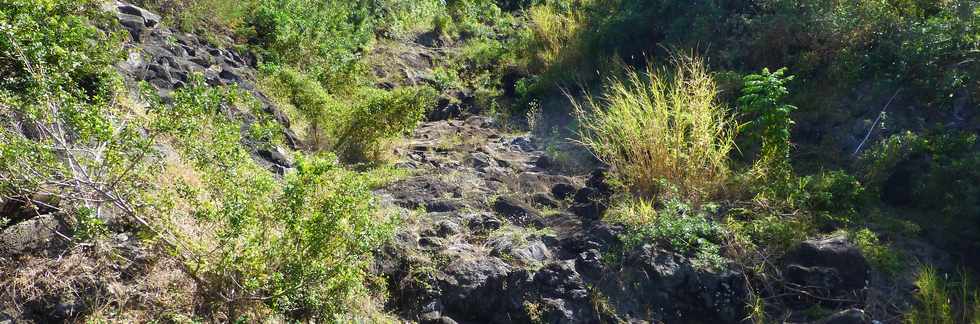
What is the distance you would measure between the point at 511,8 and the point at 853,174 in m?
10.5

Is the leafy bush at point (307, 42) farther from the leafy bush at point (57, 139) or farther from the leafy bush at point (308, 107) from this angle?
the leafy bush at point (57, 139)

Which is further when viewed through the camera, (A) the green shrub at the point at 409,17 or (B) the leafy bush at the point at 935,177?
(A) the green shrub at the point at 409,17

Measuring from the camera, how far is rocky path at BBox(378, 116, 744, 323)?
5.56 m

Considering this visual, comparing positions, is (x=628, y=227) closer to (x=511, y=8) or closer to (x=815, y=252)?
(x=815, y=252)

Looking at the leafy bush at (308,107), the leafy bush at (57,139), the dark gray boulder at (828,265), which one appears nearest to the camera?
the leafy bush at (57,139)

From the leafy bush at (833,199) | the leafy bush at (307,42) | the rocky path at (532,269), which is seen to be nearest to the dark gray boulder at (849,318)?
the rocky path at (532,269)

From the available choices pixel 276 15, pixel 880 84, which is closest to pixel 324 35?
pixel 276 15

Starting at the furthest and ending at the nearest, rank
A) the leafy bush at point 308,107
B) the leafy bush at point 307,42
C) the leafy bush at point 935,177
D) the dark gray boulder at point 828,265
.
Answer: the leafy bush at point 307,42 < the leafy bush at point 308,107 < the leafy bush at point 935,177 < the dark gray boulder at point 828,265

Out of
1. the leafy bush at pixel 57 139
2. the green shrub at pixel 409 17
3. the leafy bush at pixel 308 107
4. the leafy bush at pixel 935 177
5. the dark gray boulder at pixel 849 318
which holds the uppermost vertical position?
the leafy bush at pixel 57 139

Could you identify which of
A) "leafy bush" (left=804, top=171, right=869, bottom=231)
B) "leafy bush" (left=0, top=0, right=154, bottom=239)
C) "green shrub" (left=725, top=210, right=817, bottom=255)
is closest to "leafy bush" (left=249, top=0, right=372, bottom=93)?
"leafy bush" (left=0, top=0, right=154, bottom=239)

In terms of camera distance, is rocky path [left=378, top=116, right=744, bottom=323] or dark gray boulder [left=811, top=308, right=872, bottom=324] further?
rocky path [left=378, top=116, right=744, bottom=323]

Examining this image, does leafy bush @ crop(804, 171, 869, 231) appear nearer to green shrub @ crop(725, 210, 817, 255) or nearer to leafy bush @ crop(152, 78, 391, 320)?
green shrub @ crop(725, 210, 817, 255)

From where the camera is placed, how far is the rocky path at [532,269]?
556cm

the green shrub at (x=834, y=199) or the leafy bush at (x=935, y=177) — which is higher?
the leafy bush at (x=935, y=177)
